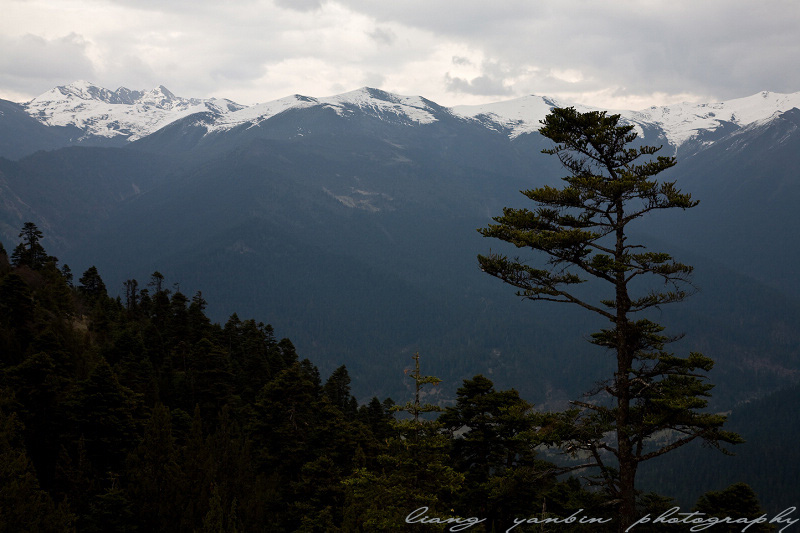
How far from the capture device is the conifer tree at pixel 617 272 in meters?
14.4

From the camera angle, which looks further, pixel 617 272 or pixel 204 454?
pixel 204 454

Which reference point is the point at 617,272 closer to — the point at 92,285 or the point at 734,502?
the point at 734,502

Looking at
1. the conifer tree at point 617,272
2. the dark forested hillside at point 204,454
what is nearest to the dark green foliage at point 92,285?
the dark forested hillside at point 204,454

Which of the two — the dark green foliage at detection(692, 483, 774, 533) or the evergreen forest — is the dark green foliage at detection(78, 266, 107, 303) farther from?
the dark green foliage at detection(692, 483, 774, 533)

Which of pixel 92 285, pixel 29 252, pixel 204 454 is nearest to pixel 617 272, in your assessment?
pixel 204 454

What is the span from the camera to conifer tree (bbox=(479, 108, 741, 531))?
14.4 meters

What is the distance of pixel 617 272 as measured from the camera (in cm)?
1543

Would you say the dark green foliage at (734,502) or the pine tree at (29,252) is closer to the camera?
the dark green foliage at (734,502)

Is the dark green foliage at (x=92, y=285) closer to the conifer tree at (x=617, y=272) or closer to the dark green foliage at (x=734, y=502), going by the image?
the dark green foliage at (x=734, y=502)

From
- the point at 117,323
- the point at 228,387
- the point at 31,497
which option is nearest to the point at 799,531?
the point at 228,387

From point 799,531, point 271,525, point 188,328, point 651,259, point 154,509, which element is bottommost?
point 799,531

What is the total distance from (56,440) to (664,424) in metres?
36.8

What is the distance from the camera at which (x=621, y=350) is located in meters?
15.7

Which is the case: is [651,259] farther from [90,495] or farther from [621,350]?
[90,495]
